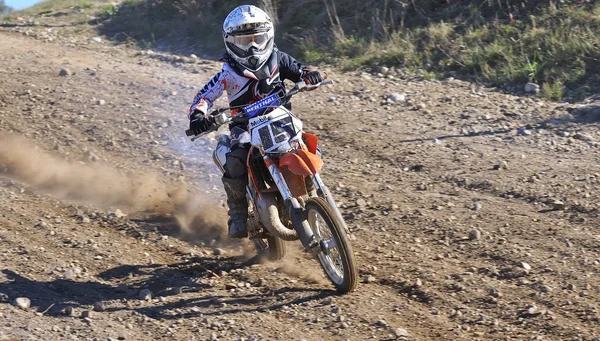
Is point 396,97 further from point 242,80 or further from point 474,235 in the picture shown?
point 242,80

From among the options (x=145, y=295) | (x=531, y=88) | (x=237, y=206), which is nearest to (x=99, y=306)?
(x=145, y=295)

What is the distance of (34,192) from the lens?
798 centimetres

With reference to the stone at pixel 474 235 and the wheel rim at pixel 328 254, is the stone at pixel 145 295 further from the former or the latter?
the stone at pixel 474 235

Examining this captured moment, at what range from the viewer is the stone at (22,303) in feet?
17.3

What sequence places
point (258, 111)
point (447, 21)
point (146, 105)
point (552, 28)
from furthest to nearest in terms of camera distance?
point (447, 21)
point (552, 28)
point (146, 105)
point (258, 111)

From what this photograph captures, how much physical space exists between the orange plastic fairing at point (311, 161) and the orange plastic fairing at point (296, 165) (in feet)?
0.07

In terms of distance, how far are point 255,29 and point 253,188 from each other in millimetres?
1148

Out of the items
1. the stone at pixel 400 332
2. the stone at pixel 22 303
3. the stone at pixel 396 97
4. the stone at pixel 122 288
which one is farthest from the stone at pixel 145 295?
the stone at pixel 396 97

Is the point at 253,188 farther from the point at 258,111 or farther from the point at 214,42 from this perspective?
the point at 214,42

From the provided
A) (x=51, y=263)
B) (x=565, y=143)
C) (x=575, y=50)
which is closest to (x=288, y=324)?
(x=51, y=263)

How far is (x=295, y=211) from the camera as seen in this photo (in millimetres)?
5527

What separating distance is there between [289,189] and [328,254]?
52cm

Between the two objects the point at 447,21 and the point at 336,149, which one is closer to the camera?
the point at 336,149

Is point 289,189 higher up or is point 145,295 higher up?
point 289,189
